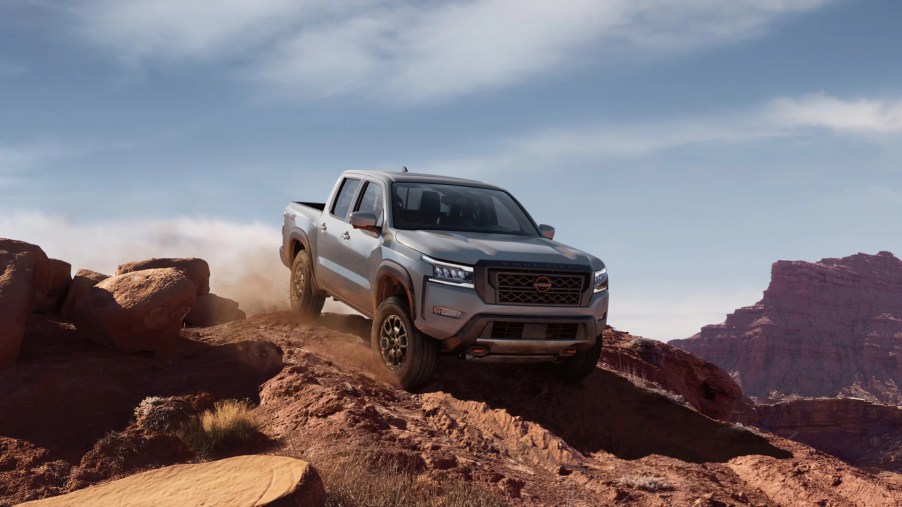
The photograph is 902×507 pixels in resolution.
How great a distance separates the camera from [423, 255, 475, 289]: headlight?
8.45m

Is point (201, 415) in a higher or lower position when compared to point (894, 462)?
higher

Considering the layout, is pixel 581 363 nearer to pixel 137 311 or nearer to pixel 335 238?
pixel 335 238

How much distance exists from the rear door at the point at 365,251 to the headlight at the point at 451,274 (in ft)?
3.67

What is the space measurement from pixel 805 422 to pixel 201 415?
2364 inches

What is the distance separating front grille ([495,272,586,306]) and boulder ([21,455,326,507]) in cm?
324

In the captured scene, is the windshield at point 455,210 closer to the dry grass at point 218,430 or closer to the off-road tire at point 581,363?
the off-road tire at point 581,363

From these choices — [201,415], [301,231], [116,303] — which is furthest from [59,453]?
[301,231]

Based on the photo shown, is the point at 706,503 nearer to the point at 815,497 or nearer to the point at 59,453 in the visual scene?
the point at 815,497

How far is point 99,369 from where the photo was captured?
10.1m

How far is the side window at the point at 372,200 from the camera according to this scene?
1008 cm

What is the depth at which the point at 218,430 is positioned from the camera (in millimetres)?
8289

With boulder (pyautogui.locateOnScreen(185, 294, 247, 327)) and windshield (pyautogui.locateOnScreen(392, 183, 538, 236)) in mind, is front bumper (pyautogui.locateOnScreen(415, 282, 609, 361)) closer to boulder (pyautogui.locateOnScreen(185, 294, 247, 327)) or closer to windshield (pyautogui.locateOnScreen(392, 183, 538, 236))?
windshield (pyautogui.locateOnScreen(392, 183, 538, 236))

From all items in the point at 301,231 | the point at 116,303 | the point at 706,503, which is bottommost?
the point at 706,503

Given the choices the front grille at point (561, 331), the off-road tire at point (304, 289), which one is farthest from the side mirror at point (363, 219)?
the off-road tire at point (304, 289)
